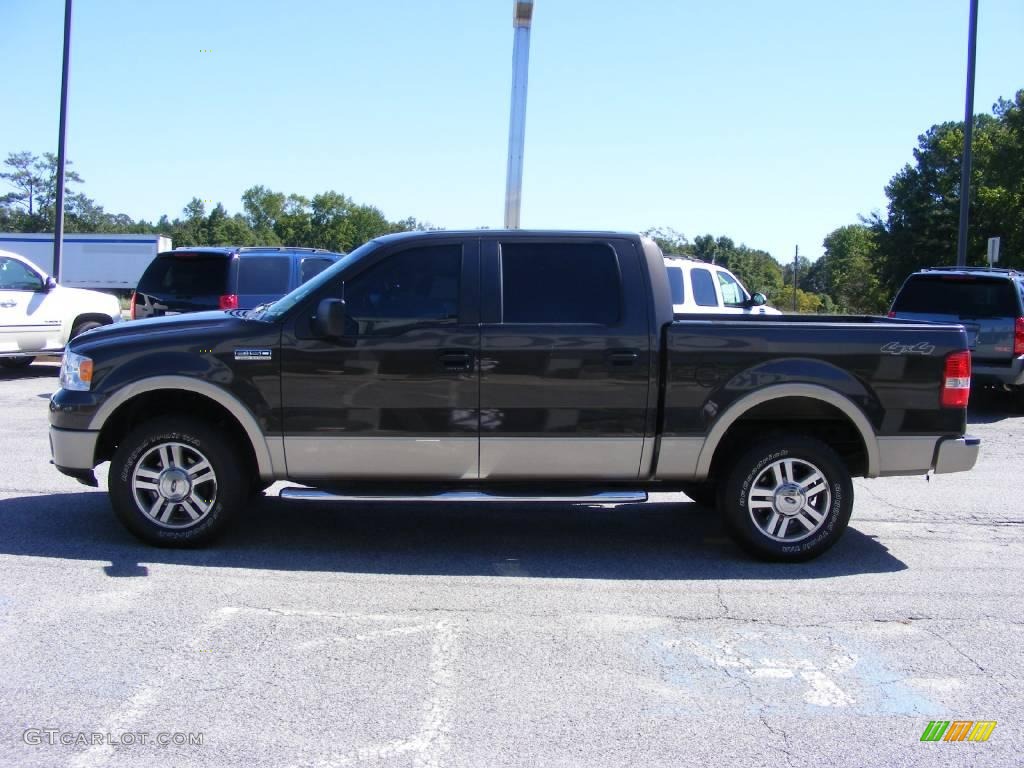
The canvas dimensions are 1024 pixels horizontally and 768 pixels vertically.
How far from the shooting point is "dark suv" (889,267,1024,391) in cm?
1293

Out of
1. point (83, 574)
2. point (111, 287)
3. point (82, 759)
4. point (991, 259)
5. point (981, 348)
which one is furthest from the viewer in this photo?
point (111, 287)

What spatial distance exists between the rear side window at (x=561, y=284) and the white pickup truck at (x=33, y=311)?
992 centimetres

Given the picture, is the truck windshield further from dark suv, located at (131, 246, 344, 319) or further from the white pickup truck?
the white pickup truck

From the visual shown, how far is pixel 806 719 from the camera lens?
4016mm

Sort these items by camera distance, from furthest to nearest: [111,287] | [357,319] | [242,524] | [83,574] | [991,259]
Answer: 1. [111,287]
2. [991,259]
3. [242,524]
4. [357,319]
5. [83,574]

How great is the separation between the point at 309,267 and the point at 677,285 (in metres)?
5.39

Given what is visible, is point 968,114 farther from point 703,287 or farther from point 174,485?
point 174,485

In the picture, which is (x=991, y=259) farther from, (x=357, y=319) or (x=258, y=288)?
(x=357, y=319)

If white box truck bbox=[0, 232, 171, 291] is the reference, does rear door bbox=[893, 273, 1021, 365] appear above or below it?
below

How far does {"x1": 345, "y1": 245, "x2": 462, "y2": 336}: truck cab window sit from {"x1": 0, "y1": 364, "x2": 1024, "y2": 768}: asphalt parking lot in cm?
146

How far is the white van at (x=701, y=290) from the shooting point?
14.0 metres

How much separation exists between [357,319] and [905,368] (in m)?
3.35

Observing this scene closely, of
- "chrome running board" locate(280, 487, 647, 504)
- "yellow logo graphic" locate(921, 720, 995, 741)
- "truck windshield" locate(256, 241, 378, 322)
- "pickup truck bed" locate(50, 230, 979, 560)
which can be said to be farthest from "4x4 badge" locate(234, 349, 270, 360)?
"yellow logo graphic" locate(921, 720, 995, 741)

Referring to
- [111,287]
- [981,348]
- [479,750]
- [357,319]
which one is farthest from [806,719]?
[111,287]
